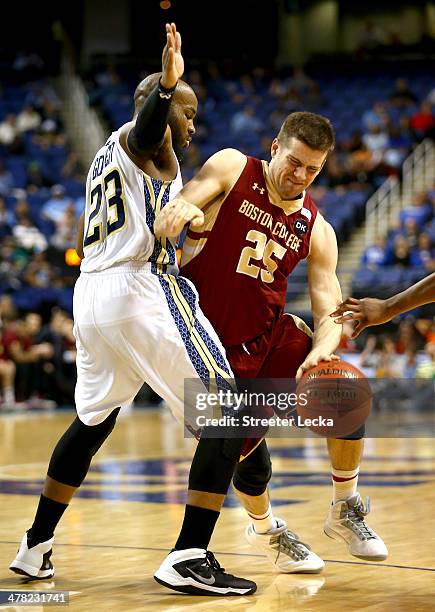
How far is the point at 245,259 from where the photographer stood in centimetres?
446

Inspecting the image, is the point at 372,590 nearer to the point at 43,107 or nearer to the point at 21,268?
the point at 21,268

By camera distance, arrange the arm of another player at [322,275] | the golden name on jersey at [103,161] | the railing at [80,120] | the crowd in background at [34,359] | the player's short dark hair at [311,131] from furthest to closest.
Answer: the railing at [80,120], the crowd in background at [34,359], the arm of another player at [322,275], the player's short dark hair at [311,131], the golden name on jersey at [103,161]

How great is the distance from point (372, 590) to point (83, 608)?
107cm

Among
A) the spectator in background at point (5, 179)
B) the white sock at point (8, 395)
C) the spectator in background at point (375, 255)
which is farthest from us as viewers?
the spectator in background at point (5, 179)

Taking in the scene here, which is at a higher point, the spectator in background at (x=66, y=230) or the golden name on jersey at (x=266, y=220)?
the spectator in background at (x=66, y=230)

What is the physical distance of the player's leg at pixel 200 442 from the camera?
4.02 meters

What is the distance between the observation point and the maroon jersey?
4461mm

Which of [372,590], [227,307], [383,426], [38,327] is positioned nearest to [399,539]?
[372,590]

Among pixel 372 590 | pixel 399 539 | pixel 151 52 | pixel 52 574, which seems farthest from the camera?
pixel 151 52

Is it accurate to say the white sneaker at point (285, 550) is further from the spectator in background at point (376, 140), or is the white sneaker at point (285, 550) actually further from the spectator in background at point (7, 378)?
the spectator in background at point (376, 140)

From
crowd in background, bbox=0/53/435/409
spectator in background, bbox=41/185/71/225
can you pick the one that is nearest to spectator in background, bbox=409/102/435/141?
crowd in background, bbox=0/53/435/409

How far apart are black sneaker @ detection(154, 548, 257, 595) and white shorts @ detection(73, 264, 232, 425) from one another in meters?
0.52

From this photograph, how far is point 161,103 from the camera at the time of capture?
387 cm

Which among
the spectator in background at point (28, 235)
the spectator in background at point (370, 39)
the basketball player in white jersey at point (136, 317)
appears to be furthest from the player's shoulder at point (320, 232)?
the spectator in background at point (370, 39)
